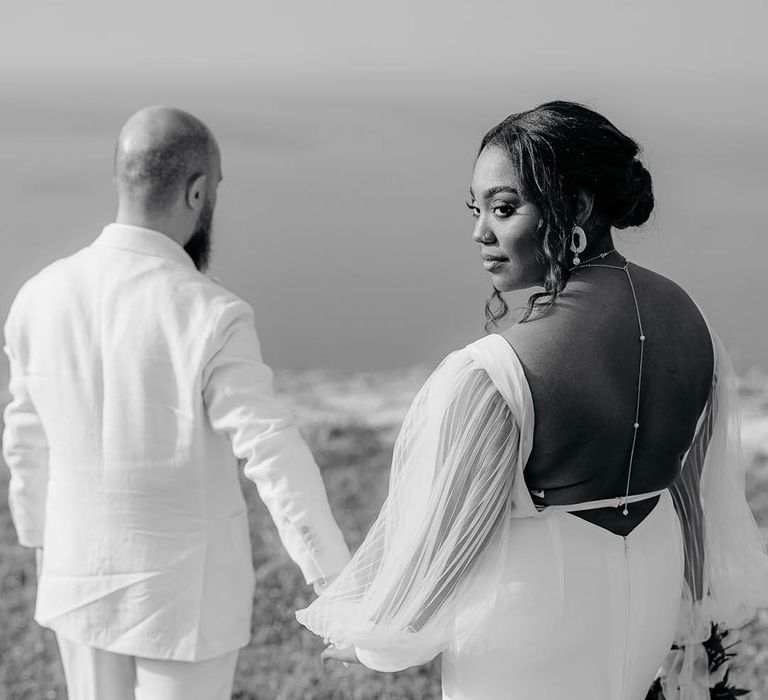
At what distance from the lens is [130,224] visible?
2693mm

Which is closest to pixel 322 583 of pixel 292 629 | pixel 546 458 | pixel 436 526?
pixel 436 526

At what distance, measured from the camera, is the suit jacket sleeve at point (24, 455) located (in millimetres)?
2770

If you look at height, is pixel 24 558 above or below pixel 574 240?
below

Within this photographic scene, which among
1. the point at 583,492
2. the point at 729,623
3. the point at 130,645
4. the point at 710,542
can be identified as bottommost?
the point at 130,645

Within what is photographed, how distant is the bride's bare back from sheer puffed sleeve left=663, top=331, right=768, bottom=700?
29 cm

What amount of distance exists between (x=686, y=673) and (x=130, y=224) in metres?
1.62

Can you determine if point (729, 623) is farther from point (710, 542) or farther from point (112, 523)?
point (112, 523)

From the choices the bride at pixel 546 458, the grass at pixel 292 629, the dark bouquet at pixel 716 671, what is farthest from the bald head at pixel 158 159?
the grass at pixel 292 629

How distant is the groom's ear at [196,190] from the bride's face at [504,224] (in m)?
0.92

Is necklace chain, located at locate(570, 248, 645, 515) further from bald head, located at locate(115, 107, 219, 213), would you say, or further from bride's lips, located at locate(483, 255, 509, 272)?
bald head, located at locate(115, 107, 219, 213)

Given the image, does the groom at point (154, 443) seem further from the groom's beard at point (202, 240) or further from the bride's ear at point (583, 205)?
the bride's ear at point (583, 205)

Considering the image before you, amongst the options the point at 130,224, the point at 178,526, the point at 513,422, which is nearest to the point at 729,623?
the point at 513,422

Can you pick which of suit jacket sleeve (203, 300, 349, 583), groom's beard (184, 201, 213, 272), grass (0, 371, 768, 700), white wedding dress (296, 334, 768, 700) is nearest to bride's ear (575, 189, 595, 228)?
white wedding dress (296, 334, 768, 700)

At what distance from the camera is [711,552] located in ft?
7.94
